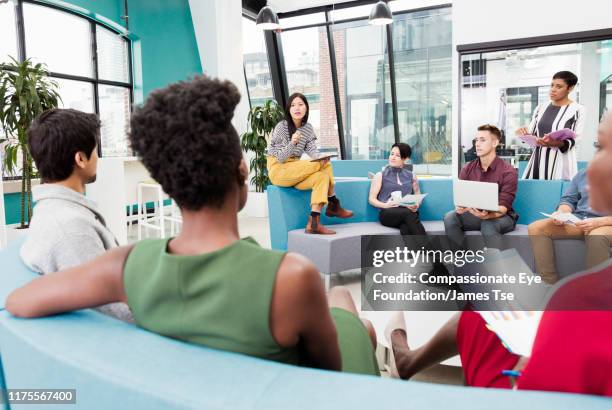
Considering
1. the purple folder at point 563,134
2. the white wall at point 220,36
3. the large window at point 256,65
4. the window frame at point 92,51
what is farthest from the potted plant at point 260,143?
the purple folder at point 563,134

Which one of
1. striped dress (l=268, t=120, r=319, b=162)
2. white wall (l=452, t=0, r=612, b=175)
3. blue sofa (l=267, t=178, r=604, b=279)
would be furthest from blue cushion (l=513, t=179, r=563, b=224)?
white wall (l=452, t=0, r=612, b=175)

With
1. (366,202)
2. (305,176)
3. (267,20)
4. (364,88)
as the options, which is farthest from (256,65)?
(305,176)

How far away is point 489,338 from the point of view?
4.31 ft

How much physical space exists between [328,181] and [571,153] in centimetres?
222

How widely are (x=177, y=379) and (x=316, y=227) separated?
325 cm

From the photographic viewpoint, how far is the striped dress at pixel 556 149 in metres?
4.25

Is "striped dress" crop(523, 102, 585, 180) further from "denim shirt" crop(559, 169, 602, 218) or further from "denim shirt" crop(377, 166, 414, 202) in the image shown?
"denim shirt" crop(377, 166, 414, 202)

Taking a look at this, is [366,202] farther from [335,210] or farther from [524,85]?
[524,85]

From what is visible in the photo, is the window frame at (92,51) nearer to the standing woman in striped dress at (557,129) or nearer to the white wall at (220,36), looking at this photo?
the white wall at (220,36)

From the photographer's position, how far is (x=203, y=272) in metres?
0.85

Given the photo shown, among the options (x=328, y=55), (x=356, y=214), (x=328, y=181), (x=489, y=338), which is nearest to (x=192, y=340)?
(x=489, y=338)

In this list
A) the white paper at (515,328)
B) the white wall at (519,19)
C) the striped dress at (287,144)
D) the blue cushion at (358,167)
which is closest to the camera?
the white paper at (515,328)

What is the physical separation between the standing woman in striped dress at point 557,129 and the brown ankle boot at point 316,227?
6.70ft

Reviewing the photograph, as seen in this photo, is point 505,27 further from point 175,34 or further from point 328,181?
point 175,34
